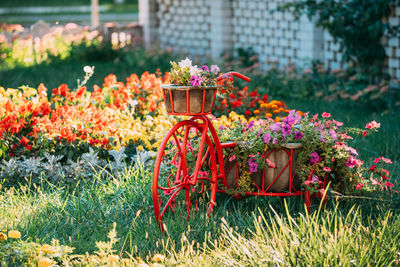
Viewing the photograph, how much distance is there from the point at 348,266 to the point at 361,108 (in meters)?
4.76

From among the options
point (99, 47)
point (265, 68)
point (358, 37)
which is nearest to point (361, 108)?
point (358, 37)

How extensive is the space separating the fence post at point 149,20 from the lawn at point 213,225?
8.87 metres

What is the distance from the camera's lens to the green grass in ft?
8.50

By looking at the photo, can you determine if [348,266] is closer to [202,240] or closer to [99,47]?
[202,240]

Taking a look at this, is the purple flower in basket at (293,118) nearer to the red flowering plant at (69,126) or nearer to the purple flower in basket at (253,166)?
the purple flower in basket at (253,166)

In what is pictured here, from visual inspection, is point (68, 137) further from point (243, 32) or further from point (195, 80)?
point (243, 32)

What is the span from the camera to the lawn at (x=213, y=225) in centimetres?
260

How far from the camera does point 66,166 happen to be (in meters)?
4.11

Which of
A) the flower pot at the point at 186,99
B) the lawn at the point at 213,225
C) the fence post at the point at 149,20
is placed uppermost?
the fence post at the point at 149,20

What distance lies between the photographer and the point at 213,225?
322cm

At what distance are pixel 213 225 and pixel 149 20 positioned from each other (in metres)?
9.96

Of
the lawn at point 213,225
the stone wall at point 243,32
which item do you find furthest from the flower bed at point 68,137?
the stone wall at point 243,32

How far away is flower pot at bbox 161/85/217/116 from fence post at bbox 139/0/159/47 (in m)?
9.59

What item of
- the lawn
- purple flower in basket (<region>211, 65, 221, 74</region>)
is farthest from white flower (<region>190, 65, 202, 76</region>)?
the lawn
